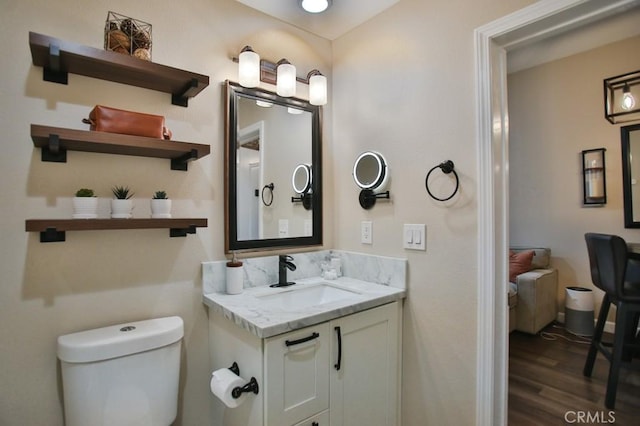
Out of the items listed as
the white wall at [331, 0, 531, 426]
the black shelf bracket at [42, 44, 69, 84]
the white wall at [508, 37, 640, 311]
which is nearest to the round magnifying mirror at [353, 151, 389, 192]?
the white wall at [331, 0, 531, 426]

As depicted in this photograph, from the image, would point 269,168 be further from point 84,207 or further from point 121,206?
point 84,207

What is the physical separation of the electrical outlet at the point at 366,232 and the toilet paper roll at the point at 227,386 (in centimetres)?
97

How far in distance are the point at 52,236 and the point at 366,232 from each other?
1.42 m

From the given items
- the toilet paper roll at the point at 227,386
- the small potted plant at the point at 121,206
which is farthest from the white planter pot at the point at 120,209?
the toilet paper roll at the point at 227,386

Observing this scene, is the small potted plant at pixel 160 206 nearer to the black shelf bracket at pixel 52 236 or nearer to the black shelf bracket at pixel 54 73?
the black shelf bracket at pixel 52 236

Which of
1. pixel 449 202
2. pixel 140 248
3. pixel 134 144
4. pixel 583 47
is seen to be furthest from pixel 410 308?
pixel 583 47

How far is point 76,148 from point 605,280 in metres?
3.05

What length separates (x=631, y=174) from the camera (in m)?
2.92

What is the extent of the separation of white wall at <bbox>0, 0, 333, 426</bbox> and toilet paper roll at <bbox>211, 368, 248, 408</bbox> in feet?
1.20

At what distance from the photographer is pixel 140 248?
138cm

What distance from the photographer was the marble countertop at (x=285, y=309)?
1.15 meters

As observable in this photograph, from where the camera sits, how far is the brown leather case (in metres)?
1.17

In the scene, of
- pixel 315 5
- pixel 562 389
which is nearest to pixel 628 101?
pixel 562 389

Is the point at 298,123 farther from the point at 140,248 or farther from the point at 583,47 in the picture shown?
the point at 583,47
